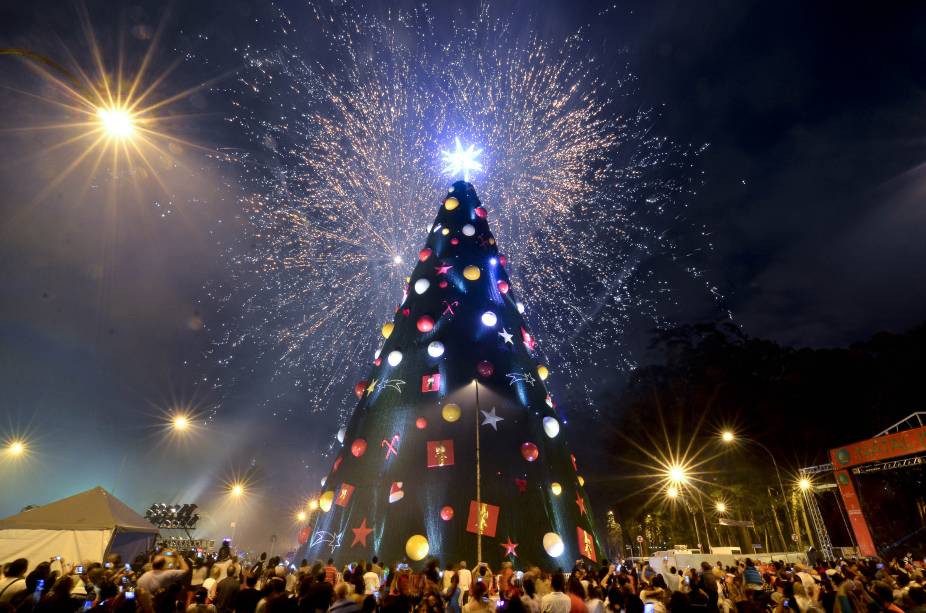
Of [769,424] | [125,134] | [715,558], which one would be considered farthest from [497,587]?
[769,424]

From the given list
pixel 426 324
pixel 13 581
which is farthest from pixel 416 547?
pixel 13 581

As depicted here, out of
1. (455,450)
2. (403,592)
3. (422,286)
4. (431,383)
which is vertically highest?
(422,286)

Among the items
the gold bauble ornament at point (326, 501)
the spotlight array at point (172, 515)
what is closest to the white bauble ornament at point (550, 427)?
the gold bauble ornament at point (326, 501)

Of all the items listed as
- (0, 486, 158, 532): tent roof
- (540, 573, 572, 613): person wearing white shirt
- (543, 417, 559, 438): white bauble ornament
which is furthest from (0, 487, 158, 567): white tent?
(540, 573, 572, 613): person wearing white shirt

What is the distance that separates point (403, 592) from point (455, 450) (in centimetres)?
593

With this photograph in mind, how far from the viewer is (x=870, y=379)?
110ft

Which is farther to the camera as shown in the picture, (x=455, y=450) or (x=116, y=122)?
(x=455, y=450)

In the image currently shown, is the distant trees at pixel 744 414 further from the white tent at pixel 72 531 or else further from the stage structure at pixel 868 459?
the white tent at pixel 72 531

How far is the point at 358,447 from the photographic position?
15602 mm

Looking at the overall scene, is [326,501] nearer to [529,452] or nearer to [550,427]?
[529,452]

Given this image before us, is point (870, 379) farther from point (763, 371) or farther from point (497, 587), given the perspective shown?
point (497, 587)

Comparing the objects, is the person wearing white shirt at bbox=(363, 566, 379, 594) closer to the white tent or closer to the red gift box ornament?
the red gift box ornament

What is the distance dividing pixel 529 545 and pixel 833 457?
21.8 metres

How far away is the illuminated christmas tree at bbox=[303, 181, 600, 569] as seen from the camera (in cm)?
1322
